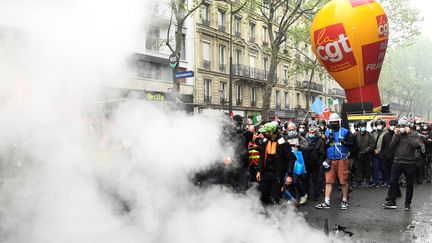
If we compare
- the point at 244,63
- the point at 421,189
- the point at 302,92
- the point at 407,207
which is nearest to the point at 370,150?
the point at 421,189

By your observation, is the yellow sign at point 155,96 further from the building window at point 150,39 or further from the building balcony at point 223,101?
the building balcony at point 223,101

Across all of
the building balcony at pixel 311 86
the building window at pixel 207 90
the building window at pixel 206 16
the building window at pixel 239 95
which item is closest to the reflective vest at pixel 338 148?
the building window at pixel 207 90

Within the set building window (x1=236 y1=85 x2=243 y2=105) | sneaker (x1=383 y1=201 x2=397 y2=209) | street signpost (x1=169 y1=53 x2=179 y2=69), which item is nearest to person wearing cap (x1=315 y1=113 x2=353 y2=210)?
sneaker (x1=383 y1=201 x2=397 y2=209)

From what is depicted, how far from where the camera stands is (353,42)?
16.8 m

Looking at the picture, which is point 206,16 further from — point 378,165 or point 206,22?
point 378,165

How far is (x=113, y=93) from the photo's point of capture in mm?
4426

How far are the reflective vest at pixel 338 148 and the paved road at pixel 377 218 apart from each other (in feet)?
3.49

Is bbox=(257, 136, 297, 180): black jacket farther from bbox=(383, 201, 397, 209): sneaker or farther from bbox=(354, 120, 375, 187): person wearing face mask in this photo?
bbox=(354, 120, 375, 187): person wearing face mask

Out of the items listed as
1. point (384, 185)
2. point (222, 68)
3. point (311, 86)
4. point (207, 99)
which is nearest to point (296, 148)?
point (384, 185)

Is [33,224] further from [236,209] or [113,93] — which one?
[236,209]

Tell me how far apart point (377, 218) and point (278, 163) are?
2.11 metres

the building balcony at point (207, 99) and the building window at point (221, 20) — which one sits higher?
the building window at point (221, 20)

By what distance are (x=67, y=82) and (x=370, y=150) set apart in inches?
347

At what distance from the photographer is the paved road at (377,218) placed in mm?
6004
